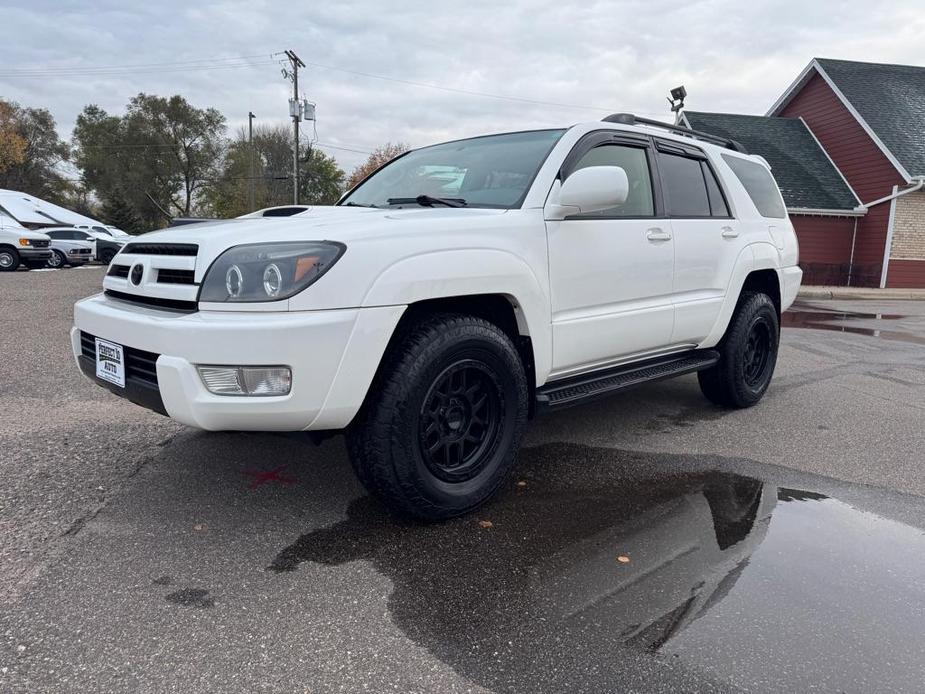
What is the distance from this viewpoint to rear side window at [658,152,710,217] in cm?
420

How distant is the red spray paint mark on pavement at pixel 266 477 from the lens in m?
3.44

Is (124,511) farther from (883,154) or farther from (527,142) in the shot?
(883,154)

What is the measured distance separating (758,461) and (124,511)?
3444 millimetres

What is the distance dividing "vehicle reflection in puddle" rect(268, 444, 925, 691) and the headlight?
107cm

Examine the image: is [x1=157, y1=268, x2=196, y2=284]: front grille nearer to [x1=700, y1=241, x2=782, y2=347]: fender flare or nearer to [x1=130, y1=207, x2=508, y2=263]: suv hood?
[x1=130, y1=207, x2=508, y2=263]: suv hood

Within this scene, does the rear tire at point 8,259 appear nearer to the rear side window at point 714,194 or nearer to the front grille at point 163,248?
the front grille at point 163,248

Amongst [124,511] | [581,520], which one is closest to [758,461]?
[581,520]

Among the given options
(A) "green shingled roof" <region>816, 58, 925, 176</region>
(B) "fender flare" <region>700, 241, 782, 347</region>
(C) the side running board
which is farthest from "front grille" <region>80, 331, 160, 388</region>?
(A) "green shingled roof" <region>816, 58, 925, 176</region>

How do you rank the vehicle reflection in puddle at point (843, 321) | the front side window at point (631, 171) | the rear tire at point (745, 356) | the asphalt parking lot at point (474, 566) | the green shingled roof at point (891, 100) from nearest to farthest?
the asphalt parking lot at point (474, 566), the front side window at point (631, 171), the rear tire at point (745, 356), the vehicle reflection in puddle at point (843, 321), the green shingled roof at point (891, 100)

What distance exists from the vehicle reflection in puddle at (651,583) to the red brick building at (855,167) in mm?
19395

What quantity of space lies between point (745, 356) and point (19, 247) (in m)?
20.0

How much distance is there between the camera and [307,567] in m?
2.61

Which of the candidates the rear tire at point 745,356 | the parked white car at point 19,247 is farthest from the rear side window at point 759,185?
the parked white car at point 19,247

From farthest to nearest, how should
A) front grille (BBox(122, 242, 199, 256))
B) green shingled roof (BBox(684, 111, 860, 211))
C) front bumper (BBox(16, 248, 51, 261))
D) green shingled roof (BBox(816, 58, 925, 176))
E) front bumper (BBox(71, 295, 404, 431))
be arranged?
green shingled roof (BBox(684, 111, 860, 211)), green shingled roof (BBox(816, 58, 925, 176)), front bumper (BBox(16, 248, 51, 261)), front grille (BBox(122, 242, 199, 256)), front bumper (BBox(71, 295, 404, 431))
